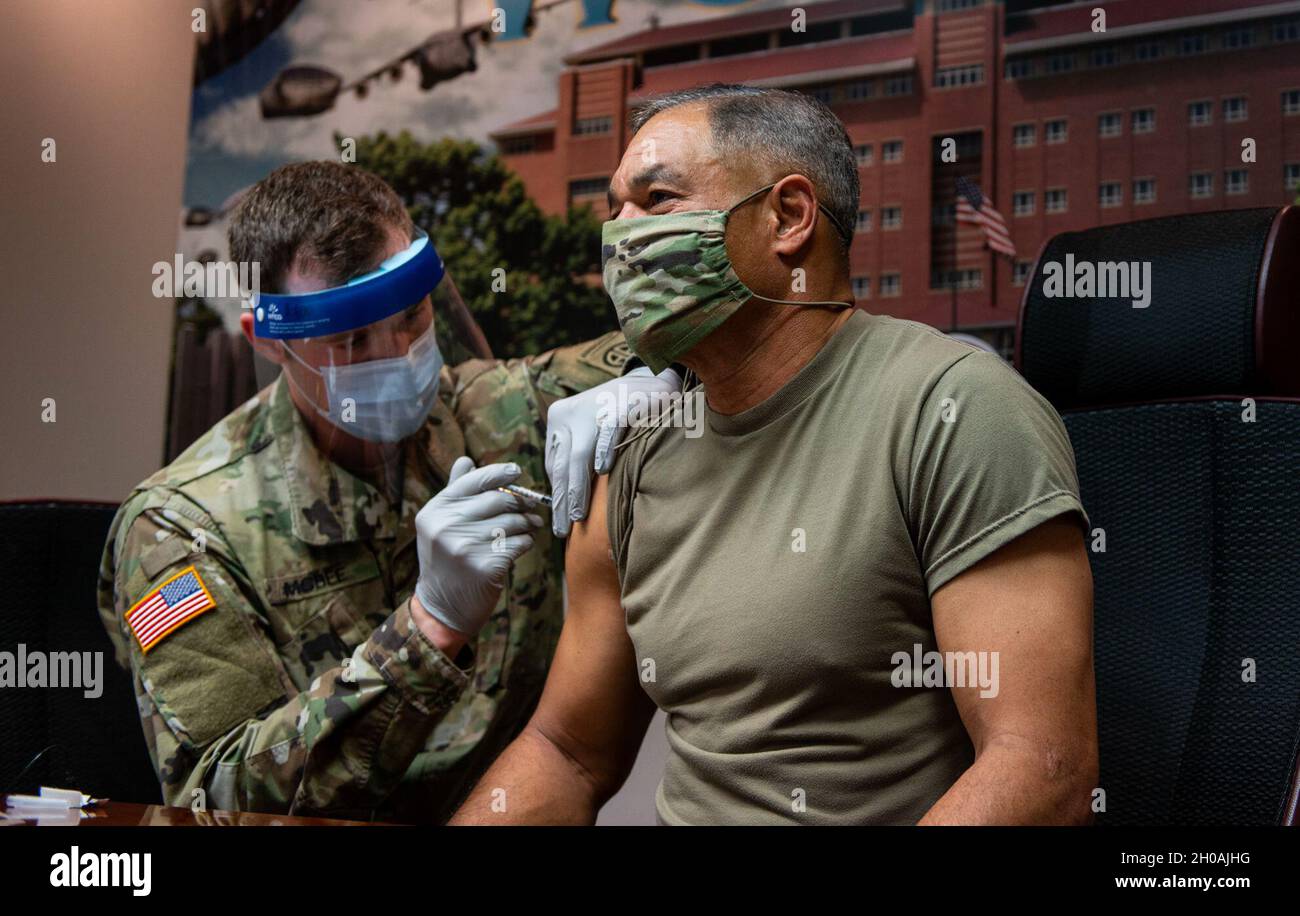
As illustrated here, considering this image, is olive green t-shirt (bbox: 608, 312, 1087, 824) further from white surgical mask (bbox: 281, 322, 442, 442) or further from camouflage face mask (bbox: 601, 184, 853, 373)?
white surgical mask (bbox: 281, 322, 442, 442)

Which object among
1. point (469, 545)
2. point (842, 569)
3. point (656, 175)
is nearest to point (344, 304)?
point (469, 545)

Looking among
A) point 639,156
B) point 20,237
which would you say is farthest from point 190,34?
point 639,156

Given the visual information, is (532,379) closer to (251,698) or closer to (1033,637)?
(251,698)

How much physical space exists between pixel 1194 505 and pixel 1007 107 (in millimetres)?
1228

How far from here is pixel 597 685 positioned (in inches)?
66.2

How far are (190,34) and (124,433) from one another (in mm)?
1075

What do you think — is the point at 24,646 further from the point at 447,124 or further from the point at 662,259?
the point at 447,124

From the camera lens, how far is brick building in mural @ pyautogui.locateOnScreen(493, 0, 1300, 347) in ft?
7.66

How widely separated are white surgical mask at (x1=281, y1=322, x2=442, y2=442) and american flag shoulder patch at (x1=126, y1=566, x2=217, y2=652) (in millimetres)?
350

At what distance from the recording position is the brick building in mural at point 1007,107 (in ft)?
7.66

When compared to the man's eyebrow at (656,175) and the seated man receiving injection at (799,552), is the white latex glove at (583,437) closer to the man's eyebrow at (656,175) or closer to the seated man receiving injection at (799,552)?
the seated man receiving injection at (799,552)

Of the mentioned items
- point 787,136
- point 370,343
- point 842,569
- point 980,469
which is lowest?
point 842,569

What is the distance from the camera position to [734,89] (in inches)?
64.7

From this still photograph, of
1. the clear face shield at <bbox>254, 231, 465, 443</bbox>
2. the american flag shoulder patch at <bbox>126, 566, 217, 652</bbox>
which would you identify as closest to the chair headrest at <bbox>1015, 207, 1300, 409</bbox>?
the clear face shield at <bbox>254, 231, 465, 443</bbox>
